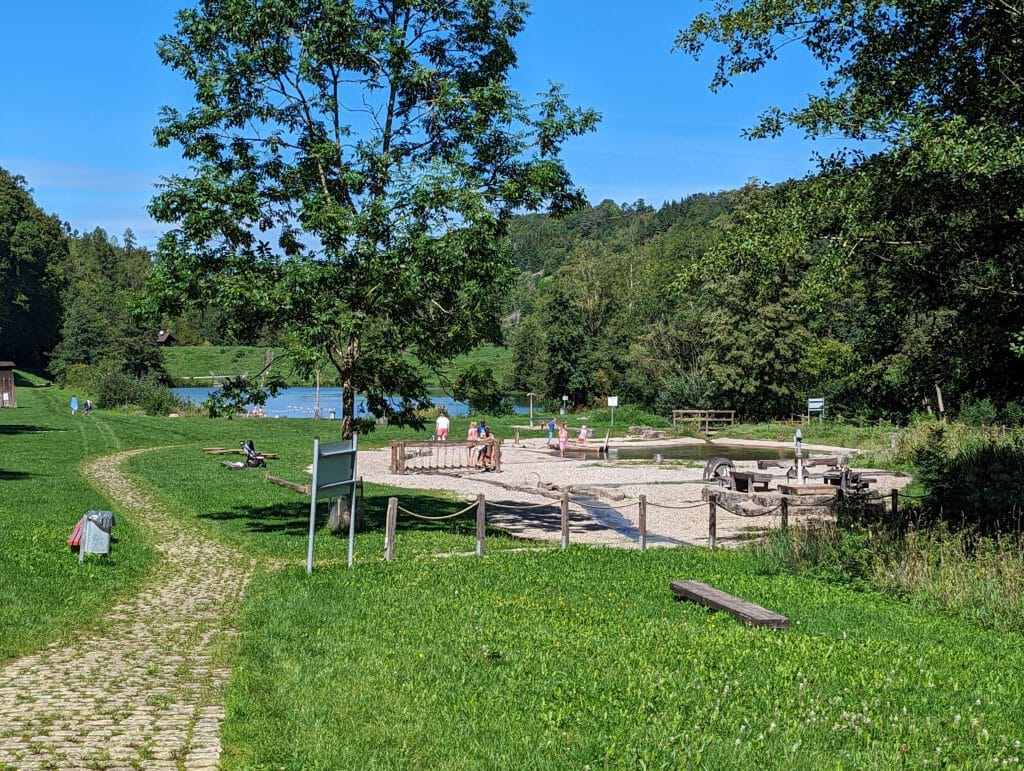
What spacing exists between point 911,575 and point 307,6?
13204mm

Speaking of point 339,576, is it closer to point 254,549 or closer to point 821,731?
point 254,549

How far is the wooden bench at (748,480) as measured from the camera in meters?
24.9

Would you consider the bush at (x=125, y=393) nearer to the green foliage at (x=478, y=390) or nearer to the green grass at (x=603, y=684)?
the green foliage at (x=478, y=390)

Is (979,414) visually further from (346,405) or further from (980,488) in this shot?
(346,405)

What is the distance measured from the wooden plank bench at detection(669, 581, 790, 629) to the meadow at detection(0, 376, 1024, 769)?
0.17 metres

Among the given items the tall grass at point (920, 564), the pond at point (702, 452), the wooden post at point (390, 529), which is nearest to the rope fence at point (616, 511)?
the wooden post at point (390, 529)

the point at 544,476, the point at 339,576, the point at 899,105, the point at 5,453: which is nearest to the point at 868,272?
the point at 899,105

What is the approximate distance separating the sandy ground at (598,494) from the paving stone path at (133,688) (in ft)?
16.8

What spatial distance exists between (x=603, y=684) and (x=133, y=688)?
364 centimetres

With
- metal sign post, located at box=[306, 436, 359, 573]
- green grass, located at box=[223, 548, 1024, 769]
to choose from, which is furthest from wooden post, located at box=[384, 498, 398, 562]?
green grass, located at box=[223, 548, 1024, 769]

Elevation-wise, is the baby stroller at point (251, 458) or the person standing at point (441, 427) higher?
the person standing at point (441, 427)

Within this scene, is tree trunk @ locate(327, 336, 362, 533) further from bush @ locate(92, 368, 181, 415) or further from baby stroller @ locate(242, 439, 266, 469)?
bush @ locate(92, 368, 181, 415)

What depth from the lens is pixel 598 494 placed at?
85.0ft

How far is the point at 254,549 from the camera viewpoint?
1564cm
